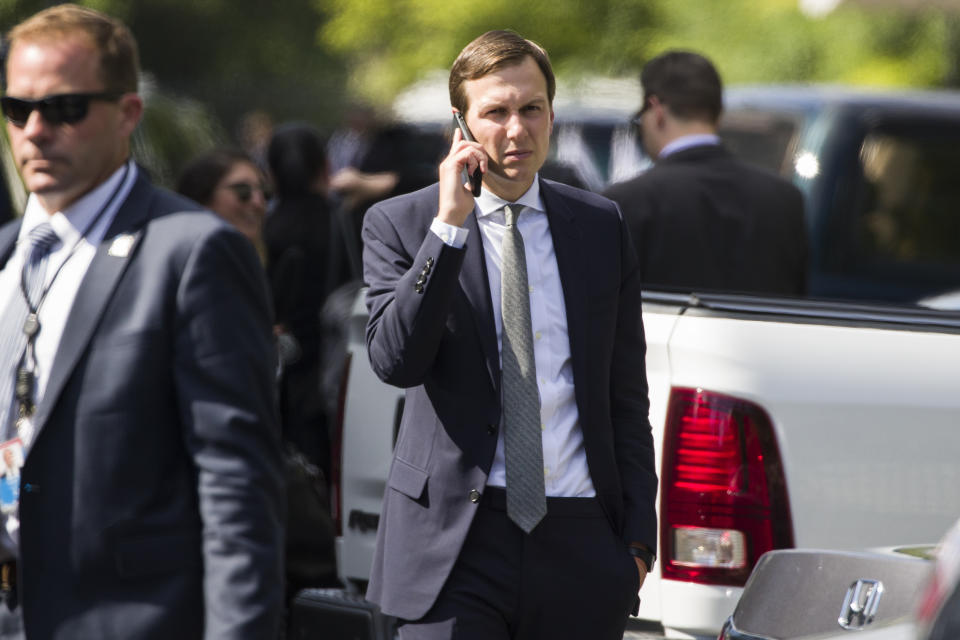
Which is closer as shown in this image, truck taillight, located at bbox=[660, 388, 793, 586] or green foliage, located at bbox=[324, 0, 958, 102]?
truck taillight, located at bbox=[660, 388, 793, 586]

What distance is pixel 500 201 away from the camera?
3.43m

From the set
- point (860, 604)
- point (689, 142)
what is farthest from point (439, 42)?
point (860, 604)

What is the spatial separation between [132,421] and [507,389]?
897mm

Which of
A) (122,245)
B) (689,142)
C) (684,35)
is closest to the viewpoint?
(122,245)

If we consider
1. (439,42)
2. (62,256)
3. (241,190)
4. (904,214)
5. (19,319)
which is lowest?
(19,319)

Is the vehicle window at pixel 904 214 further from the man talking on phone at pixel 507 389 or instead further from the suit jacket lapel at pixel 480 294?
the suit jacket lapel at pixel 480 294

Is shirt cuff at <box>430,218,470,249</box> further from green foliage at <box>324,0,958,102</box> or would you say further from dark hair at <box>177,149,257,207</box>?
green foliage at <box>324,0,958,102</box>

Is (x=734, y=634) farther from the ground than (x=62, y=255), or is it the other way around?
(x=62, y=255)

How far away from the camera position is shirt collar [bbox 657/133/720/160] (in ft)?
18.2

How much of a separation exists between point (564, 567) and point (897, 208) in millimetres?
4892

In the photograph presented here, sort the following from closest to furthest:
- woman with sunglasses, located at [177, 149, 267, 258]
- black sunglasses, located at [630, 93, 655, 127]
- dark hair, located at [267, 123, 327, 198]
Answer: black sunglasses, located at [630, 93, 655, 127] < woman with sunglasses, located at [177, 149, 267, 258] < dark hair, located at [267, 123, 327, 198]

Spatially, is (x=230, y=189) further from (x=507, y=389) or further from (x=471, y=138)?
(x=507, y=389)

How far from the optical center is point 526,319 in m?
3.29

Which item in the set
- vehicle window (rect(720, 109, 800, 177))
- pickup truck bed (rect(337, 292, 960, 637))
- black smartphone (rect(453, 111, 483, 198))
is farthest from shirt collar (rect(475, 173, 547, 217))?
vehicle window (rect(720, 109, 800, 177))
